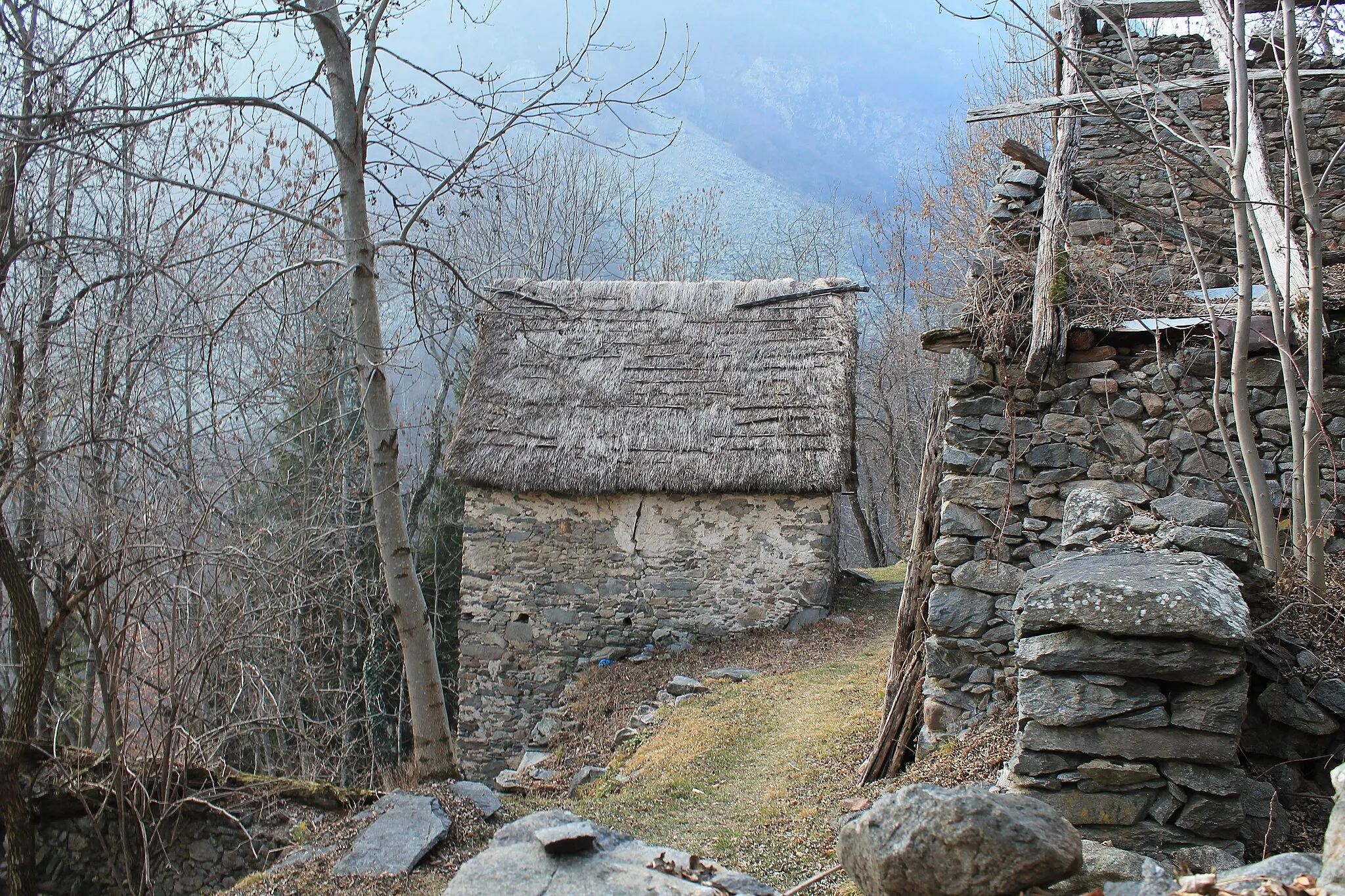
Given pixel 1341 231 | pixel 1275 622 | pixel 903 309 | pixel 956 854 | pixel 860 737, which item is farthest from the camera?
pixel 903 309

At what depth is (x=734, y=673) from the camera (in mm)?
8656

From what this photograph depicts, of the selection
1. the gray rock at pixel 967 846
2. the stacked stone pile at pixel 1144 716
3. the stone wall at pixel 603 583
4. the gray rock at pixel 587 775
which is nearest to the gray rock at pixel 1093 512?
the stacked stone pile at pixel 1144 716

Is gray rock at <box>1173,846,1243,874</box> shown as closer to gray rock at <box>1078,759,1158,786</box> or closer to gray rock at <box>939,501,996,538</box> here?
gray rock at <box>1078,759,1158,786</box>

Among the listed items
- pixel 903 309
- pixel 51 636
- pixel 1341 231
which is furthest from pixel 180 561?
pixel 903 309

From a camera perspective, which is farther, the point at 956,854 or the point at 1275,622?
the point at 1275,622

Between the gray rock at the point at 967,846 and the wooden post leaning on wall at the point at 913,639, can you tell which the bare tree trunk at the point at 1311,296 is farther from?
the gray rock at the point at 967,846

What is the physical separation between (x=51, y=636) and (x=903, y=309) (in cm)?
1683

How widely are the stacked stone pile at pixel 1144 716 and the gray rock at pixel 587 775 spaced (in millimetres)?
4187

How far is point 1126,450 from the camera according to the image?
16.4 feet

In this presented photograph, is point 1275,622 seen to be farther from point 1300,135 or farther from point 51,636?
point 51,636

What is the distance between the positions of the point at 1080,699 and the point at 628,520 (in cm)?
724

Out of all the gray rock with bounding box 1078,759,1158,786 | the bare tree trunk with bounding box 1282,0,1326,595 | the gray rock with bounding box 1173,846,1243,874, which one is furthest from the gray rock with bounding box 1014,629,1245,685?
the bare tree trunk with bounding box 1282,0,1326,595

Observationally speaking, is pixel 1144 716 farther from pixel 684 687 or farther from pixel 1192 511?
pixel 684 687

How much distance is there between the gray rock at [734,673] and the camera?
8.55 m
